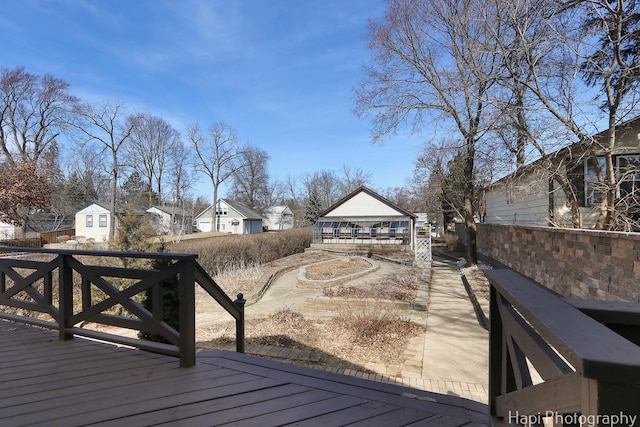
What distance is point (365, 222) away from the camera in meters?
21.8

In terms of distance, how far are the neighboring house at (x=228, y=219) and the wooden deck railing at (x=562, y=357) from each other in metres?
40.7

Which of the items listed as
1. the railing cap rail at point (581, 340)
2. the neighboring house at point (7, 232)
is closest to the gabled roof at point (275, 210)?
the neighboring house at point (7, 232)

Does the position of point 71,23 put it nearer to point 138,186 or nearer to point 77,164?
point 77,164

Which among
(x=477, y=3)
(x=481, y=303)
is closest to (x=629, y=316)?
(x=481, y=303)

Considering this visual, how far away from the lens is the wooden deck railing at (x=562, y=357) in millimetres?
656

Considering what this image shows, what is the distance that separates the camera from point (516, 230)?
9.34m

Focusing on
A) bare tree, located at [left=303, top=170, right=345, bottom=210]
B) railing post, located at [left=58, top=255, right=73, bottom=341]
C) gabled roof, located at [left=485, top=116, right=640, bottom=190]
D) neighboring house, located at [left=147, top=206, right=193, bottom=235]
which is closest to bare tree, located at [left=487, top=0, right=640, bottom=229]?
gabled roof, located at [left=485, top=116, right=640, bottom=190]

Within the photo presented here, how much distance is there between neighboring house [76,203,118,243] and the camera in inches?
1108

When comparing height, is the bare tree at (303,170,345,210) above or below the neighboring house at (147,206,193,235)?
above

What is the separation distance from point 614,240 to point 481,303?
9.61 ft

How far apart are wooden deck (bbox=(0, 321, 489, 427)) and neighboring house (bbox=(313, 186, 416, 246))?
1861cm

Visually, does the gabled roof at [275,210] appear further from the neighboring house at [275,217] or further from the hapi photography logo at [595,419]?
the hapi photography logo at [595,419]

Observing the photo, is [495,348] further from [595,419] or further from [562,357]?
[595,419]

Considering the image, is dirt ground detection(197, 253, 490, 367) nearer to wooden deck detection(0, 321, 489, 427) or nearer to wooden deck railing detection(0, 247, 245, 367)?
wooden deck railing detection(0, 247, 245, 367)
